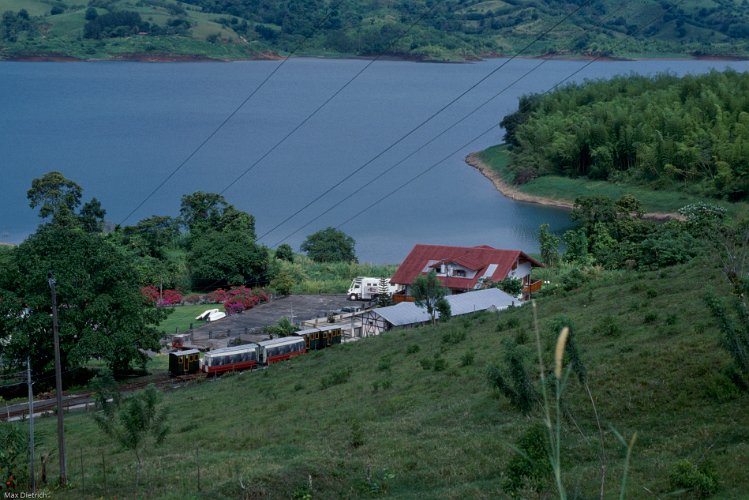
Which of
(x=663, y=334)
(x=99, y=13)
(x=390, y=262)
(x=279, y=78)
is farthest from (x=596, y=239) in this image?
(x=99, y=13)

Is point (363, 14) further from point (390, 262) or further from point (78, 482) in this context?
point (78, 482)

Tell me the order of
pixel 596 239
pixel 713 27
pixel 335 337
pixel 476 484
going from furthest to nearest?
pixel 713 27
pixel 596 239
pixel 335 337
pixel 476 484

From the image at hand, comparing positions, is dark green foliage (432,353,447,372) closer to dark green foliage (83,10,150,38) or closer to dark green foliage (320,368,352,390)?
dark green foliage (320,368,352,390)

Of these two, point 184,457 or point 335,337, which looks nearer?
point 184,457

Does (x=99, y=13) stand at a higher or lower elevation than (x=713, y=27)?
higher

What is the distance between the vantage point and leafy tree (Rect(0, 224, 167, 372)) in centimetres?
2062

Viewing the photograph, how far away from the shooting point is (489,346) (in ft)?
58.5

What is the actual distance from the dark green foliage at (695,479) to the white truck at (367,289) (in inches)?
869

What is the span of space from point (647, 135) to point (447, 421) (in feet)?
142

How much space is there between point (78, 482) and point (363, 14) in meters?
129

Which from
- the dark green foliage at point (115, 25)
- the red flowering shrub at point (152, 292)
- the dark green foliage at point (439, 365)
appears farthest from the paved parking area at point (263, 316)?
the dark green foliage at point (115, 25)

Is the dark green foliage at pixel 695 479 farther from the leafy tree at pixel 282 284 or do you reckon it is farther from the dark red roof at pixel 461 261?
the leafy tree at pixel 282 284

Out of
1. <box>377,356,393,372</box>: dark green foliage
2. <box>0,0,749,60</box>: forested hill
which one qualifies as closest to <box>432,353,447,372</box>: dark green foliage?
<box>377,356,393,372</box>: dark green foliage

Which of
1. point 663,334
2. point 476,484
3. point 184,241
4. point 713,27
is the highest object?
point 713,27
